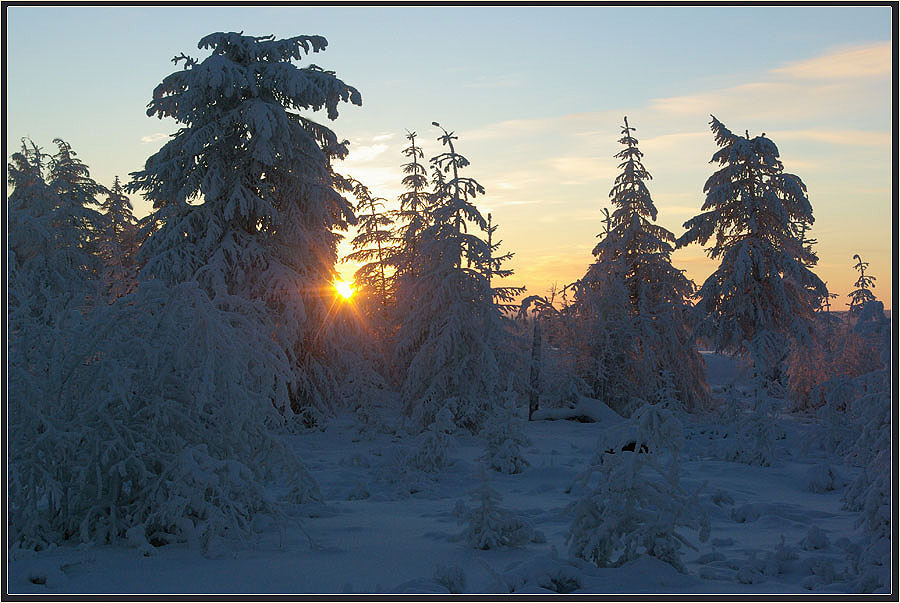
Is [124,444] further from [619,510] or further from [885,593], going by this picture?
[885,593]

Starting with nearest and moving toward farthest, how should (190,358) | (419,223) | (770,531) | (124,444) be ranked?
(124,444) < (190,358) < (770,531) < (419,223)

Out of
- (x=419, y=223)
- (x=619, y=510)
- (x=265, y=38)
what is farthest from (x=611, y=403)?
(x=619, y=510)

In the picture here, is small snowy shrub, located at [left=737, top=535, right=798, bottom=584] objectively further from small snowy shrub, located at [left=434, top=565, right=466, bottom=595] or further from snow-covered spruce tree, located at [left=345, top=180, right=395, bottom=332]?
snow-covered spruce tree, located at [left=345, top=180, right=395, bottom=332]

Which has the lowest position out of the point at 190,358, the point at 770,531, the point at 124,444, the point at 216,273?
the point at 770,531

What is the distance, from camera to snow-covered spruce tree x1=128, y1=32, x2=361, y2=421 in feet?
54.4

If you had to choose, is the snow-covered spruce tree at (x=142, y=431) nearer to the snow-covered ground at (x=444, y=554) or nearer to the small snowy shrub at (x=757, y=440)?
the snow-covered ground at (x=444, y=554)

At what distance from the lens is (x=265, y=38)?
57.0ft

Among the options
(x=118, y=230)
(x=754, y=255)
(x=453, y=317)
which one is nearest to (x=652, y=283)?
(x=754, y=255)

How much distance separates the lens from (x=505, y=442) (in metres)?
12.3

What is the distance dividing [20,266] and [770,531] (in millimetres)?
22254

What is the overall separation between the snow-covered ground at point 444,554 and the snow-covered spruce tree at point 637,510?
0.18m

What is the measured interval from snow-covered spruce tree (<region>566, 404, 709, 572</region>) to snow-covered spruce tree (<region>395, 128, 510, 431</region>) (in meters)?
10.7

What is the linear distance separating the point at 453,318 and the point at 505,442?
557cm

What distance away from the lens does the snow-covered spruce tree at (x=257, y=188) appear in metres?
16.6
